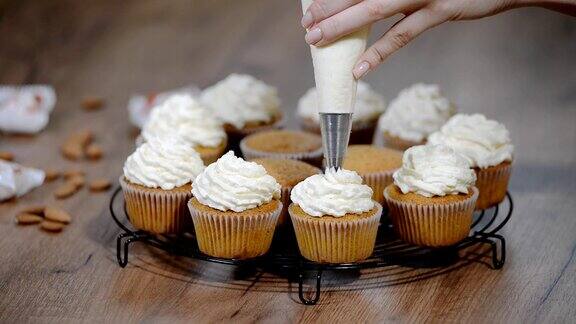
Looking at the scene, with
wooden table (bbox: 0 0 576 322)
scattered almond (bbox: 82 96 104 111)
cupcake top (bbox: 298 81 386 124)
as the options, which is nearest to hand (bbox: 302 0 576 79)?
wooden table (bbox: 0 0 576 322)

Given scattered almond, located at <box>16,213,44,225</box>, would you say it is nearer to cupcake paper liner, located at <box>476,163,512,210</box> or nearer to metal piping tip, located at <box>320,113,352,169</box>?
metal piping tip, located at <box>320,113,352,169</box>

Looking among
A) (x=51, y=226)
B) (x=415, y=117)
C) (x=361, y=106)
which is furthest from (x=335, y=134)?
(x=361, y=106)

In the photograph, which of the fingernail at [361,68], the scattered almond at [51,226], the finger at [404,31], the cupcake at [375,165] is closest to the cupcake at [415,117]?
the cupcake at [375,165]

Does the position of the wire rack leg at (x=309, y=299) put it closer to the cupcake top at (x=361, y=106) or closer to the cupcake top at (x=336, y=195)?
the cupcake top at (x=336, y=195)

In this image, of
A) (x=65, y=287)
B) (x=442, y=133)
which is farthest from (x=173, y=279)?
(x=442, y=133)

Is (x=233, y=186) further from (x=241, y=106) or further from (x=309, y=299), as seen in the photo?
(x=241, y=106)

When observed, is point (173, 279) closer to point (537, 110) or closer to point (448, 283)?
point (448, 283)
